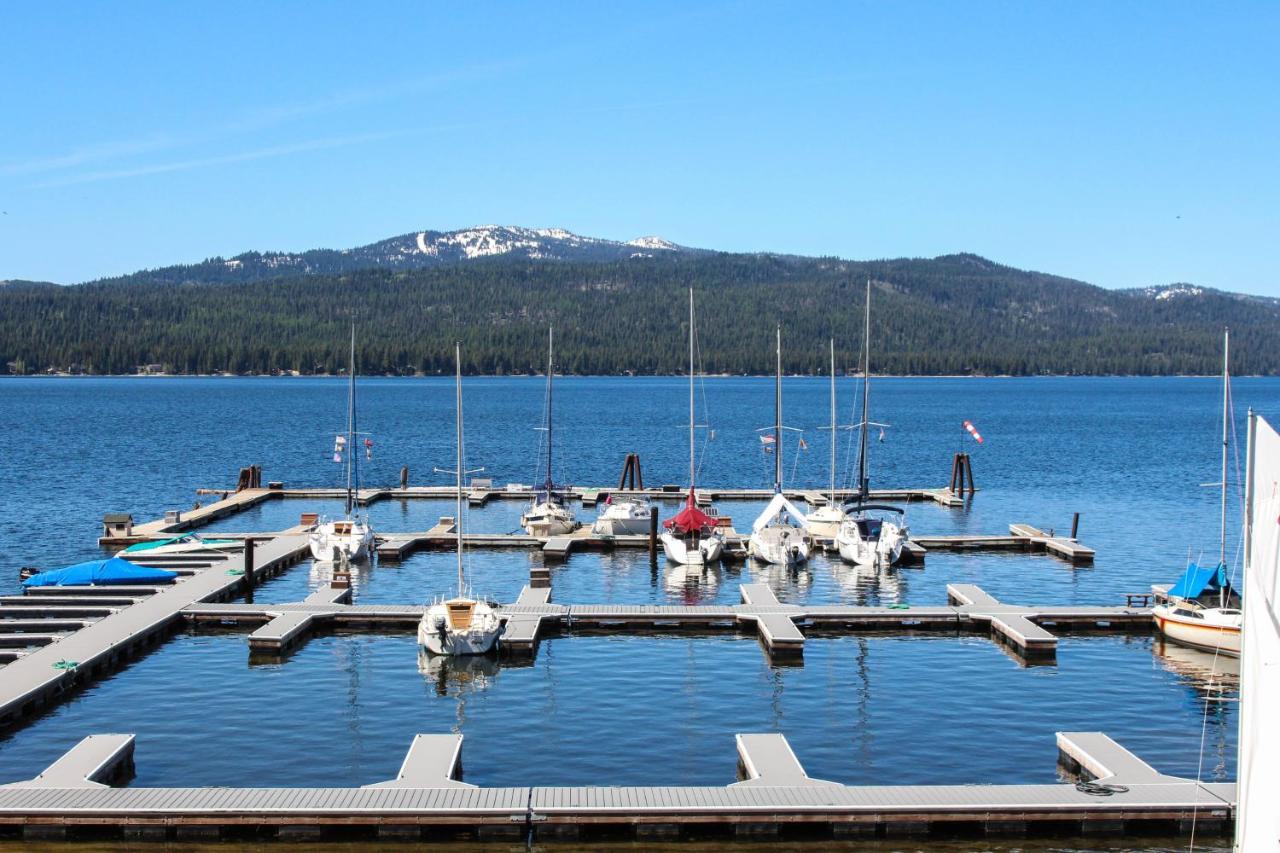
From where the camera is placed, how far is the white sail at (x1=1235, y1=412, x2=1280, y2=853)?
11602mm

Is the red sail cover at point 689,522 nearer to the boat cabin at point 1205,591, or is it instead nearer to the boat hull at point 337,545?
the boat hull at point 337,545

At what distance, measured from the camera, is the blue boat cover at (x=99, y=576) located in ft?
134

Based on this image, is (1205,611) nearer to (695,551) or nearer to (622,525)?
(695,551)

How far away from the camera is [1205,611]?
117ft

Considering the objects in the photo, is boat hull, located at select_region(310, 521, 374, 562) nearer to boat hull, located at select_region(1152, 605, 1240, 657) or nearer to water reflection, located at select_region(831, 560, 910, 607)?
water reflection, located at select_region(831, 560, 910, 607)

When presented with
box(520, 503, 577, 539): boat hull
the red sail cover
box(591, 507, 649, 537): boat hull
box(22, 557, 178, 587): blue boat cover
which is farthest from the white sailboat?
box(22, 557, 178, 587): blue boat cover

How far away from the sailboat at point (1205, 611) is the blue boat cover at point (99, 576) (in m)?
29.8

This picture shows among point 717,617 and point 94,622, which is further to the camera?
point 717,617

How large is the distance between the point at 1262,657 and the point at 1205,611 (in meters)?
25.7

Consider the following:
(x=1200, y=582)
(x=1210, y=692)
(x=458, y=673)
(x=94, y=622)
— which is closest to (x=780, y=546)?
(x=1200, y=582)

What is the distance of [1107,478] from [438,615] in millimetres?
64116

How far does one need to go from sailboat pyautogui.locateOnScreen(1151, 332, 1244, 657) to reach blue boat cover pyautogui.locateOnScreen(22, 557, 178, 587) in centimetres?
2985

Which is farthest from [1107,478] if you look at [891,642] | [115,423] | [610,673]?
[115,423]

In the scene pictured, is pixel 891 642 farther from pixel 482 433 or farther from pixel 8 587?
pixel 482 433
